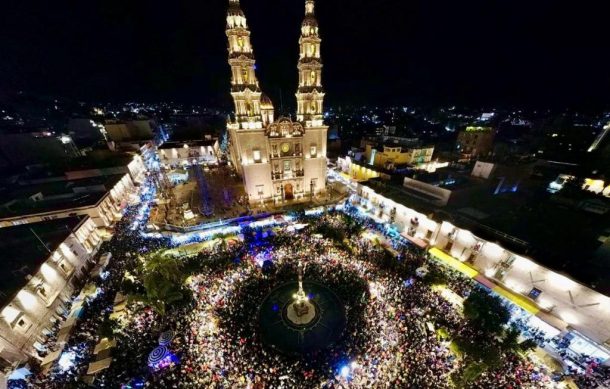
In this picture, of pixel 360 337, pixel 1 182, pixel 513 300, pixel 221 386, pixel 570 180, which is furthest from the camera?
pixel 1 182

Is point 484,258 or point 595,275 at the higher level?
point 595,275

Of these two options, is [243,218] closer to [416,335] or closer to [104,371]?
[104,371]

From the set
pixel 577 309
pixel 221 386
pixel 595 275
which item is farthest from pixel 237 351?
pixel 595 275

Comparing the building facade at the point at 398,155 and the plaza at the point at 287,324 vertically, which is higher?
the building facade at the point at 398,155

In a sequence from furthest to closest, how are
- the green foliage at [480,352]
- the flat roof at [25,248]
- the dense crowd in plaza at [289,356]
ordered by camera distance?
the flat roof at [25,248] → the dense crowd in plaza at [289,356] → the green foliage at [480,352]

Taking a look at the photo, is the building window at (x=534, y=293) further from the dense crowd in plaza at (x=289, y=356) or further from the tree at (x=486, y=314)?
the tree at (x=486, y=314)

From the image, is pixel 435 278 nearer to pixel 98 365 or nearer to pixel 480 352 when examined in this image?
pixel 480 352

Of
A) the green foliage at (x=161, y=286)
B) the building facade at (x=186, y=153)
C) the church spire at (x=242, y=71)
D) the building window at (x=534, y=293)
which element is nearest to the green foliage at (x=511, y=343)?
the building window at (x=534, y=293)
